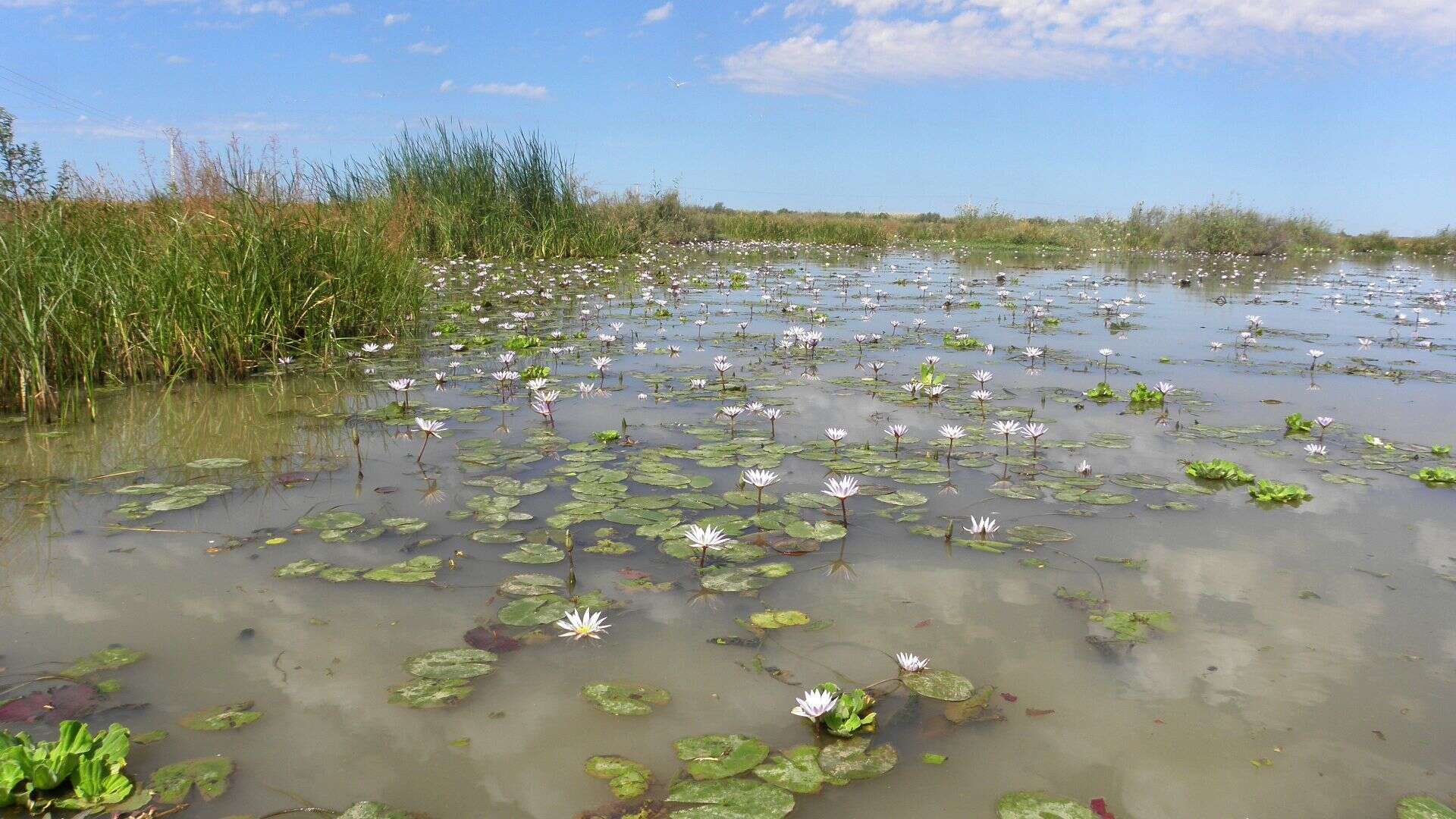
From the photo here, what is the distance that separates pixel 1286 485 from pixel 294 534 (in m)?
3.70

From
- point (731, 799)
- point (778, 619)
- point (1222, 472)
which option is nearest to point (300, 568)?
point (778, 619)

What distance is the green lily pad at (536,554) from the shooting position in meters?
2.53

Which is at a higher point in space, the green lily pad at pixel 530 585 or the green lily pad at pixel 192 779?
the green lily pad at pixel 530 585

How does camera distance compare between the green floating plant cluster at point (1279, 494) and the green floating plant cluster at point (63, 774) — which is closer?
the green floating plant cluster at point (63, 774)

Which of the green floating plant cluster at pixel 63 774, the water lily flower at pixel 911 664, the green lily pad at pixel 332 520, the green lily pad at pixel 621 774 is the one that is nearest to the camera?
the green floating plant cluster at pixel 63 774

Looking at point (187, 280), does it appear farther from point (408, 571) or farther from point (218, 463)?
point (408, 571)

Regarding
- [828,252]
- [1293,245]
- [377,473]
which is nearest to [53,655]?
[377,473]

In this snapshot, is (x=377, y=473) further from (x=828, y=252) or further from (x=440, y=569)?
(x=828, y=252)

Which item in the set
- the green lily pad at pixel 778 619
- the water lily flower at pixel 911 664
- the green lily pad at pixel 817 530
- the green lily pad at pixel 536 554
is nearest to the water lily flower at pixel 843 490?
the green lily pad at pixel 817 530

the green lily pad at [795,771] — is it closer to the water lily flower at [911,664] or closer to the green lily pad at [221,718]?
the water lily flower at [911,664]

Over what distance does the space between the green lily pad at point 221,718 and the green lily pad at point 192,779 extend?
0.34 feet

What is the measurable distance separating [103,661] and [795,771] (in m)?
1.65

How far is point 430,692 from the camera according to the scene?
187cm

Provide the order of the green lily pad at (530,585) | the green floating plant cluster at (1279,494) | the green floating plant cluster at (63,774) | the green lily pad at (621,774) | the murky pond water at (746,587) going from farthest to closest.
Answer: the green floating plant cluster at (1279,494), the green lily pad at (530,585), the murky pond water at (746,587), the green lily pad at (621,774), the green floating plant cluster at (63,774)
